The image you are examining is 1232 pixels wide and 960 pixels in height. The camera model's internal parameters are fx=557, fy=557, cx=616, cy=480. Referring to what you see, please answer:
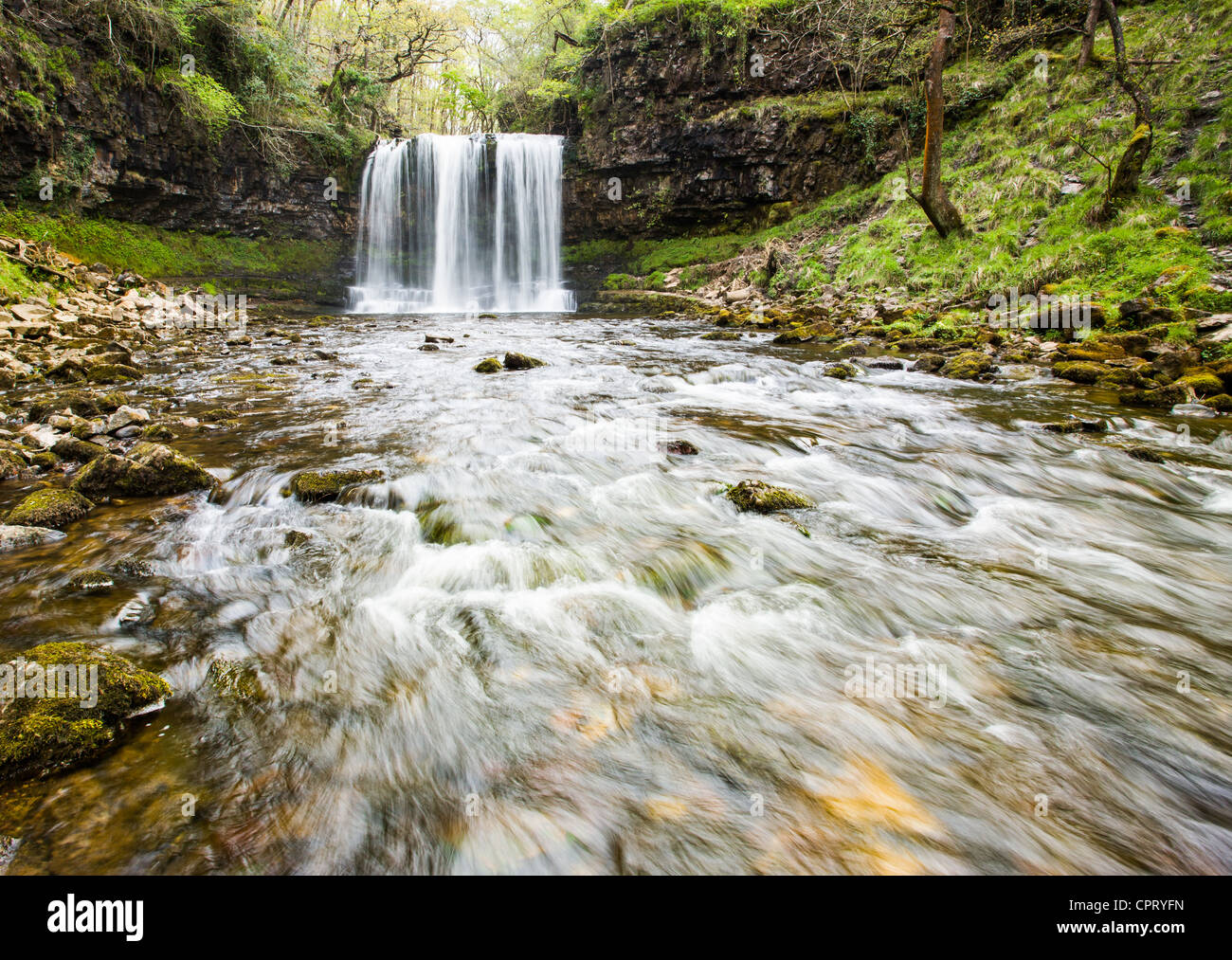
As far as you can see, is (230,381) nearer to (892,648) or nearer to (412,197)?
(892,648)

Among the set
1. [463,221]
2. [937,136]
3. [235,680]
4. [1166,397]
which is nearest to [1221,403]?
[1166,397]

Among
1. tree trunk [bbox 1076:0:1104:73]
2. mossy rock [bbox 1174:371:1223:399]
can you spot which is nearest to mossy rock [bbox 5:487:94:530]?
mossy rock [bbox 1174:371:1223:399]

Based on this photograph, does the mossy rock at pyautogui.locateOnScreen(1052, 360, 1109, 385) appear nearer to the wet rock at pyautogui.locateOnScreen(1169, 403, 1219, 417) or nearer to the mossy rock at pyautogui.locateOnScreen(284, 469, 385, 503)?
the wet rock at pyautogui.locateOnScreen(1169, 403, 1219, 417)

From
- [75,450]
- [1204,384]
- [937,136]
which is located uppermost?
[937,136]

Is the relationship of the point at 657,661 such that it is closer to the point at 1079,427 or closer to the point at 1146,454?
the point at 1146,454

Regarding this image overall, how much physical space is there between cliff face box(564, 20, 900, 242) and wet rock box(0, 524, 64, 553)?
2304 cm

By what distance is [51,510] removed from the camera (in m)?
3.46

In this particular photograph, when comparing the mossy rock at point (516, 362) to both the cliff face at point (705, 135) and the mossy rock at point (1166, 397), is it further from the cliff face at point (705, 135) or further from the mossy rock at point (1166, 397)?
the cliff face at point (705, 135)

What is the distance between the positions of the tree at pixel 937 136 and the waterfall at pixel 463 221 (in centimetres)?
1453

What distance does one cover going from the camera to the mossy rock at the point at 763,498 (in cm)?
409

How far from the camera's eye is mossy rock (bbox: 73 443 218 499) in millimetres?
3918

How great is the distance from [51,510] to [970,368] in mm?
9989
